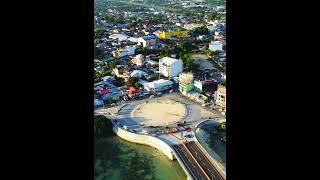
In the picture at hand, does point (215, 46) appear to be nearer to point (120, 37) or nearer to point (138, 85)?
point (120, 37)

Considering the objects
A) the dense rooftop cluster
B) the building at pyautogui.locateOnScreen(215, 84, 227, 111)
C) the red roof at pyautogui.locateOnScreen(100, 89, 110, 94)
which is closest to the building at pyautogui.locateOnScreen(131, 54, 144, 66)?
the dense rooftop cluster

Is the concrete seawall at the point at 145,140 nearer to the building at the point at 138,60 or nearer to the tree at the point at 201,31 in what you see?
the building at the point at 138,60

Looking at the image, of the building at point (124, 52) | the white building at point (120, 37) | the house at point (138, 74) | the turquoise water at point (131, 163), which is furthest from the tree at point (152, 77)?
the white building at point (120, 37)

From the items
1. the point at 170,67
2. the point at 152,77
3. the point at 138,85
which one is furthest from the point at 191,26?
the point at 138,85

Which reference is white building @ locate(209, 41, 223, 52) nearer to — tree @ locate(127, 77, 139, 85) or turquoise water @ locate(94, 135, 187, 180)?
tree @ locate(127, 77, 139, 85)

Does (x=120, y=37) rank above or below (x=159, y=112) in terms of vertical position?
above
